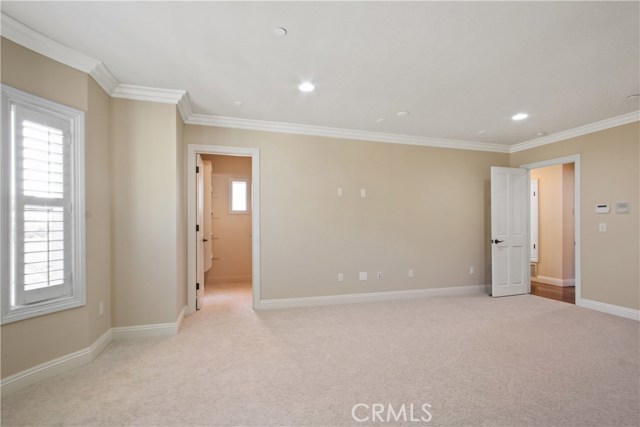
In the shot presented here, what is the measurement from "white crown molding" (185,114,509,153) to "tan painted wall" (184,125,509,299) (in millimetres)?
80

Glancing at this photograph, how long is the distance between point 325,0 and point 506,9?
45.0 inches

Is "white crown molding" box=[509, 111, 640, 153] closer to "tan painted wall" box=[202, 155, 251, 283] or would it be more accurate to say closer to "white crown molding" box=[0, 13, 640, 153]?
"white crown molding" box=[0, 13, 640, 153]

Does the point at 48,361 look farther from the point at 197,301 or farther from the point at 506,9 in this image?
the point at 506,9

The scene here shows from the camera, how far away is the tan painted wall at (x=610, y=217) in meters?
3.77

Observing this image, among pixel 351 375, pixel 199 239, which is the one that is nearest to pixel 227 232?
pixel 199 239

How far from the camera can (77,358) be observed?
96.7 inches

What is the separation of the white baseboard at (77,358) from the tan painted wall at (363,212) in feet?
4.47

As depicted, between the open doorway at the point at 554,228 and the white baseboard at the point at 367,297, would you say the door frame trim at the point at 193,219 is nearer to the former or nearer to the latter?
the white baseboard at the point at 367,297

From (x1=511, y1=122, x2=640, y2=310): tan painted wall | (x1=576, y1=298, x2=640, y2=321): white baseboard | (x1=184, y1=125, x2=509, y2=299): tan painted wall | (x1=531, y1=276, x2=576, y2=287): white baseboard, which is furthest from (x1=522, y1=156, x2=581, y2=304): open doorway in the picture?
(x1=184, y1=125, x2=509, y2=299): tan painted wall

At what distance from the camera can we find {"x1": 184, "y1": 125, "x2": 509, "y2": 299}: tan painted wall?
4199mm

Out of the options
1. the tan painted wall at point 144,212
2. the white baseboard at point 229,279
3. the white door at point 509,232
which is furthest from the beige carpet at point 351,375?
the white baseboard at point 229,279

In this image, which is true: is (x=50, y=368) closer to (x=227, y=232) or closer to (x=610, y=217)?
(x=227, y=232)

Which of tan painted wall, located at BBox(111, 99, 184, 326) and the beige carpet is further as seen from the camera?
tan painted wall, located at BBox(111, 99, 184, 326)

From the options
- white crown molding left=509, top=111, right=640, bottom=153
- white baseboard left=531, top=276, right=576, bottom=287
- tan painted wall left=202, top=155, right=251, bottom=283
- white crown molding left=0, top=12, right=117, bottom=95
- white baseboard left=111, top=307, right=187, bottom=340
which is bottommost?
white baseboard left=531, top=276, right=576, bottom=287
